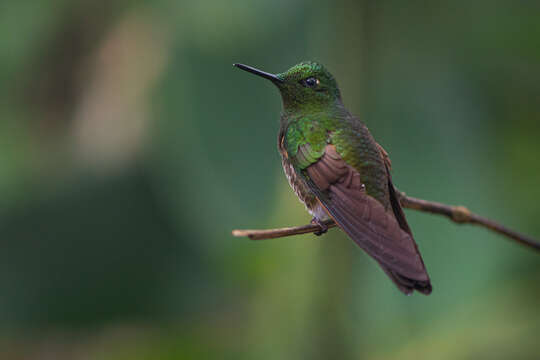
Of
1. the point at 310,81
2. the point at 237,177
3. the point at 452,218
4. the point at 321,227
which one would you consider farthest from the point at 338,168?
the point at 237,177

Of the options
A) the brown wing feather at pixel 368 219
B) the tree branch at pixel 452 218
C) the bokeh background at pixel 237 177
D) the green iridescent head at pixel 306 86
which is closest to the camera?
the brown wing feather at pixel 368 219

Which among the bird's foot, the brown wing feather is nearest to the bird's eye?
the brown wing feather

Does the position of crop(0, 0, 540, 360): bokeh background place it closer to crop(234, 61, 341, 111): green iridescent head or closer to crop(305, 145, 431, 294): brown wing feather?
crop(234, 61, 341, 111): green iridescent head

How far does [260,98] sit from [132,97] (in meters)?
1.20

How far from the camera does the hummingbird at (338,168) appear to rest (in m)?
0.90

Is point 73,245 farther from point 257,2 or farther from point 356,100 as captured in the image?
point 356,100

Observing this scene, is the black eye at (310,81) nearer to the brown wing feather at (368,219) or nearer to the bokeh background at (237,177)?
the brown wing feather at (368,219)

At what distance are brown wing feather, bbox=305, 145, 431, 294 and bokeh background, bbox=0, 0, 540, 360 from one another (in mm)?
846

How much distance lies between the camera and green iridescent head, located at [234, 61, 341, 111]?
118cm

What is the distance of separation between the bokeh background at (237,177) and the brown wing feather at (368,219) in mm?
846

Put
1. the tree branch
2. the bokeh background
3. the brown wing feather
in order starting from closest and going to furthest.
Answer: the brown wing feather < the tree branch < the bokeh background

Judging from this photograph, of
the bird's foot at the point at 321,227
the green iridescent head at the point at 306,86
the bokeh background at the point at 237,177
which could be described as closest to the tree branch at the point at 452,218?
the bird's foot at the point at 321,227

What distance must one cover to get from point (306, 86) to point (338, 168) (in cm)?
22

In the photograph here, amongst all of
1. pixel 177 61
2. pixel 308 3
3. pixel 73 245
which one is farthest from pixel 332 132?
pixel 73 245
